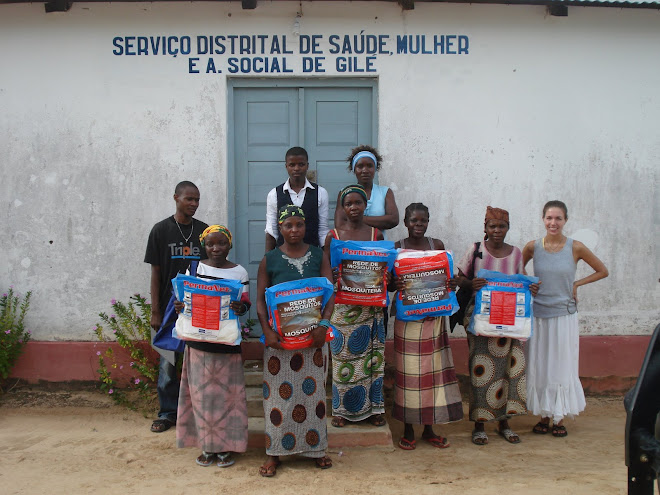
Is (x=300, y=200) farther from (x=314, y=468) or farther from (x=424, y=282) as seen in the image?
(x=314, y=468)

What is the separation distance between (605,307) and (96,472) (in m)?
4.61

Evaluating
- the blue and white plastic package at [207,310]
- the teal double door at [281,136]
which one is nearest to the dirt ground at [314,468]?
the blue and white plastic package at [207,310]

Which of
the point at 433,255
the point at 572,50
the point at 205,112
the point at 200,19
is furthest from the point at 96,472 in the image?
the point at 572,50

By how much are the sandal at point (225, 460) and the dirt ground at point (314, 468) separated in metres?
0.05

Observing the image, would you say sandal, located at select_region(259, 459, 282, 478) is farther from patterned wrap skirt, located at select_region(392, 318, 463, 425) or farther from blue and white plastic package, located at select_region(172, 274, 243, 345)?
patterned wrap skirt, located at select_region(392, 318, 463, 425)

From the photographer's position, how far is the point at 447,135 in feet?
18.3

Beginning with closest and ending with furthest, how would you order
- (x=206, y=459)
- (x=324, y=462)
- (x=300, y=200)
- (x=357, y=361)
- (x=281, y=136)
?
(x=324, y=462)
(x=206, y=459)
(x=357, y=361)
(x=300, y=200)
(x=281, y=136)

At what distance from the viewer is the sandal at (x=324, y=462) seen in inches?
158

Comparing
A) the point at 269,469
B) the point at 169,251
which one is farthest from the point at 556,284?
the point at 169,251

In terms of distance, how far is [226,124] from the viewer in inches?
219

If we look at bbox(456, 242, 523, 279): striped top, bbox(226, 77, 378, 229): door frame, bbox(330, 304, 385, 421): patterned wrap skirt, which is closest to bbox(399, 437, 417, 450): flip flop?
bbox(330, 304, 385, 421): patterned wrap skirt

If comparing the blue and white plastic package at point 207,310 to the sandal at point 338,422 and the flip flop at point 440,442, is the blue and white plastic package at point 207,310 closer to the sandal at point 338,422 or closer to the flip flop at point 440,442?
the sandal at point 338,422

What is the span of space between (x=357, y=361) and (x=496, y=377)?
1043 millimetres

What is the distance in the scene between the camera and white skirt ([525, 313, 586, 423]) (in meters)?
4.60
